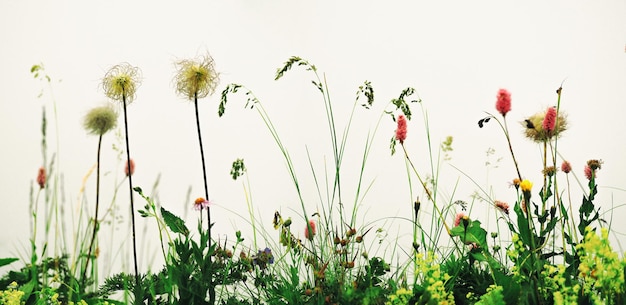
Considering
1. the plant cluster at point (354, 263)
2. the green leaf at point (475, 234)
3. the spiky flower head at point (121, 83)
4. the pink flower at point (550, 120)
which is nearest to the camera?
the plant cluster at point (354, 263)

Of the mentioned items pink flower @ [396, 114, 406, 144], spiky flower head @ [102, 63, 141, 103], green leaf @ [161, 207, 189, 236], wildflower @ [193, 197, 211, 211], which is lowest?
green leaf @ [161, 207, 189, 236]

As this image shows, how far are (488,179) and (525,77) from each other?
374 mm

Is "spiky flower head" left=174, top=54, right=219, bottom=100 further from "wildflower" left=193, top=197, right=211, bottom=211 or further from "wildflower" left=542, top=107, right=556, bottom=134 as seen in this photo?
"wildflower" left=542, top=107, right=556, bottom=134

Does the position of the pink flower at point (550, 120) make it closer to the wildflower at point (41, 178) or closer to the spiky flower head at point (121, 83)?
the spiky flower head at point (121, 83)

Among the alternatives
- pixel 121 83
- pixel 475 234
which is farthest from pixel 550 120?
pixel 121 83

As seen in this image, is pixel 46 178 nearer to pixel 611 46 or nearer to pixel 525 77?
pixel 525 77

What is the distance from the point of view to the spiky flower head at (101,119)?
1.53 meters

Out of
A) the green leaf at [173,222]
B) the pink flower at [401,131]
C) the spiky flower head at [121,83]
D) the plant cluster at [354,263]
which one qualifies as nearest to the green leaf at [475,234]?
the plant cluster at [354,263]

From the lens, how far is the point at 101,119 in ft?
5.04

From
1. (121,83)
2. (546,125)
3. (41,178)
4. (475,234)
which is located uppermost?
(121,83)

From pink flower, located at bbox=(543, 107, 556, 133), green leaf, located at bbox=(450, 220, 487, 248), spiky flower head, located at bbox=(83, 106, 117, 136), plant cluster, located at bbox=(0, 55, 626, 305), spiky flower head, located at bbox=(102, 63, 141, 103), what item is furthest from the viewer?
spiky flower head, located at bbox=(83, 106, 117, 136)

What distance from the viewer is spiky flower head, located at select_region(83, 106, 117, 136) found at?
1532 millimetres

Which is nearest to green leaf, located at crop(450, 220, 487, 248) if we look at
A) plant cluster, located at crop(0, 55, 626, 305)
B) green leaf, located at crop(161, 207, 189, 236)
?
plant cluster, located at crop(0, 55, 626, 305)

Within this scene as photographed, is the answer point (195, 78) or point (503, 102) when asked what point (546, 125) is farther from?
point (195, 78)
